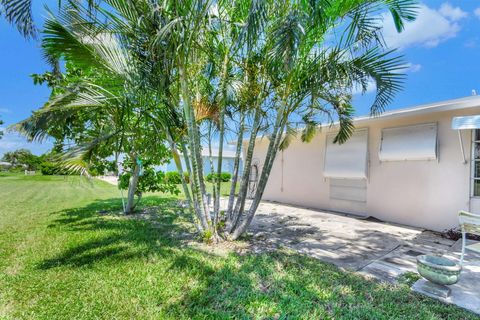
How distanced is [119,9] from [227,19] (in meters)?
2.09

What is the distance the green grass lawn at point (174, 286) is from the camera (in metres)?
3.31

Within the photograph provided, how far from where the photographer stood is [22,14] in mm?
4395

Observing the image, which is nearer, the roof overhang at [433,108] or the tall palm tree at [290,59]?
the tall palm tree at [290,59]

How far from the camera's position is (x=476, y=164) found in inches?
277

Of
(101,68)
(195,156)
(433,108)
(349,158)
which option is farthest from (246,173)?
(433,108)

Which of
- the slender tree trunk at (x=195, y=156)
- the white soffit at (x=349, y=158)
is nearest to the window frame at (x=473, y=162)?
the white soffit at (x=349, y=158)

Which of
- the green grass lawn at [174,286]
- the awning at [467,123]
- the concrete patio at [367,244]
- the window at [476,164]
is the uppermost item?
the awning at [467,123]

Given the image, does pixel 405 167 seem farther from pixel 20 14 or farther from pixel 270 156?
pixel 20 14

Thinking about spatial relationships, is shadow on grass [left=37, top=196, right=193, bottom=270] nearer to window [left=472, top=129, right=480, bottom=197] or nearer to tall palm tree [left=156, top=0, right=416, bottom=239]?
tall palm tree [left=156, top=0, right=416, bottom=239]

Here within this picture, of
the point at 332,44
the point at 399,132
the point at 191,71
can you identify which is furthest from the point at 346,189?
the point at 191,71

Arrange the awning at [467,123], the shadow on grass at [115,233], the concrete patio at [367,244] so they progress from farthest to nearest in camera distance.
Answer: the awning at [467,123]
the shadow on grass at [115,233]
the concrete patio at [367,244]

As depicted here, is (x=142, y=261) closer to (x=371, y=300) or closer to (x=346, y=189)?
(x=371, y=300)

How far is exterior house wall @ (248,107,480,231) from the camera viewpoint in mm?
7359

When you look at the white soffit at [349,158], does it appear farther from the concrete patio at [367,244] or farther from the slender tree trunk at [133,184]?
the slender tree trunk at [133,184]
